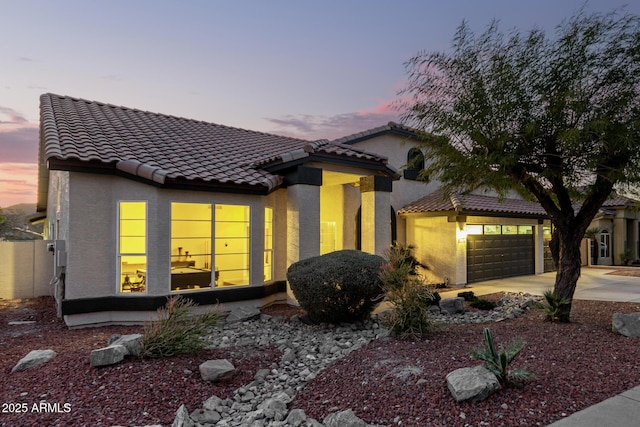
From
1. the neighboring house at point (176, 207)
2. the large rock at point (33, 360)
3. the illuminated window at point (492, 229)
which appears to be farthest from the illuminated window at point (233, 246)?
the illuminated window at point (492, 229)

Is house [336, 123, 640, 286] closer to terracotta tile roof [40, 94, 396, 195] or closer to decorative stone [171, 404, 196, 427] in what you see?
terracotta tile roof [40, 94, 396, 195]

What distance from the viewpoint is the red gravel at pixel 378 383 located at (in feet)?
12.9

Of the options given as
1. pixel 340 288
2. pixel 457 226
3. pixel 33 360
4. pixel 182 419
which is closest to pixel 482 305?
pixel 340 288

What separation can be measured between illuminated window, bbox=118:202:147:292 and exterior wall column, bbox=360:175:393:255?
6.27 m

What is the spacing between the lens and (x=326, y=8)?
12055 millimetres

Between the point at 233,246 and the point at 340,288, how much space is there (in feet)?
12.9

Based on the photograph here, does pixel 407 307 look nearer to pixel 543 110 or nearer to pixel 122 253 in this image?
pixel 543 110

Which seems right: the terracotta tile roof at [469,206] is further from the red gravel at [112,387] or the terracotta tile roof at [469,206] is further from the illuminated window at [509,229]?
the red gravel at [112,387]

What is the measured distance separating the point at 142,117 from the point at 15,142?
9272 millimetres

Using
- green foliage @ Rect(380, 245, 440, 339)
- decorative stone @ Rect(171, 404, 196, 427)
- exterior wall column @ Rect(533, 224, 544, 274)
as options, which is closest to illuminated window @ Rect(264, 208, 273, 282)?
green foliage @ Rect(380, 245, 440, 339)

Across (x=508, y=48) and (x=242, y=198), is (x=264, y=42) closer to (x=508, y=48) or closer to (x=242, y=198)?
(x=242, y=198)

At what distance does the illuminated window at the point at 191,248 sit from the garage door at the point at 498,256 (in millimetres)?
10836

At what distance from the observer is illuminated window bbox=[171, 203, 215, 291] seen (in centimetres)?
939

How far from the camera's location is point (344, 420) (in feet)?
12.6
